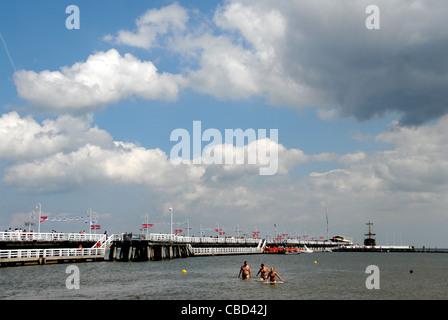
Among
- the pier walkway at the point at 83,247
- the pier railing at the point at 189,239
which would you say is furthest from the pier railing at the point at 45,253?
the pier railing at the point at 189,239

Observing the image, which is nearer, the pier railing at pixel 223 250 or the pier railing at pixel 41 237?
the pier railing at pixel 41 237

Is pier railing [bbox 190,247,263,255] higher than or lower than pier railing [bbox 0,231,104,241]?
lower

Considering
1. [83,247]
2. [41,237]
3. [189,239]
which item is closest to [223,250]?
[189,239]

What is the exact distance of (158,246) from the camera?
83000mm

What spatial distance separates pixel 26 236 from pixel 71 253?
730cm

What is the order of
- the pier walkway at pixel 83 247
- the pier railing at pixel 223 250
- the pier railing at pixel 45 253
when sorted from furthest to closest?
1. the pier railing at pixel 223 250
2. the pier walkway at pixel 83 247
3. the pier railing at pixel 45 253

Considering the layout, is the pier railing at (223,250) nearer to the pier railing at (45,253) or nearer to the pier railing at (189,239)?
the pier railing at (189,239)

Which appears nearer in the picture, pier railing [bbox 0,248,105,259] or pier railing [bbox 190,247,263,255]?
pier railing [bbox 0,248,105,259]

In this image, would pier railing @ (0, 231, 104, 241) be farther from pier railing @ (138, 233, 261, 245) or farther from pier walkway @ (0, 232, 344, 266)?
pier railing @ (138, 233, 261, 245)

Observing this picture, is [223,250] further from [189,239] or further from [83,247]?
[83,247]

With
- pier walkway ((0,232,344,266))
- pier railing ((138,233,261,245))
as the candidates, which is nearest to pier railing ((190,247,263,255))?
pier walkway ((0,232,344,266))

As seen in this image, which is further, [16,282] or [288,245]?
[288,245]
